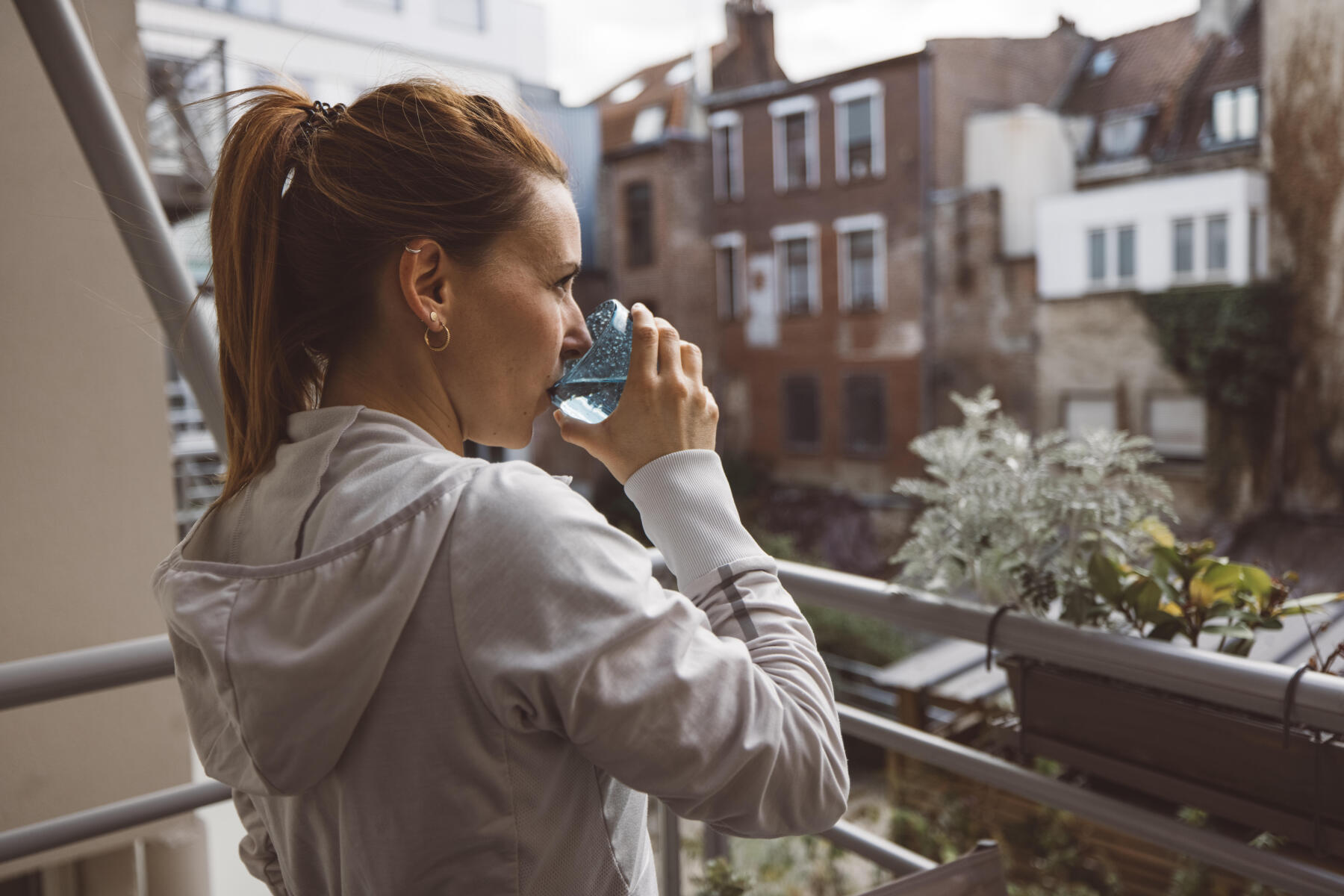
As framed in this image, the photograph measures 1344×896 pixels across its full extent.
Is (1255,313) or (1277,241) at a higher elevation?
(1277,241)

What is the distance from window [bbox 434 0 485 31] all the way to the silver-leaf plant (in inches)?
531

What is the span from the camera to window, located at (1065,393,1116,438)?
38.8 ft

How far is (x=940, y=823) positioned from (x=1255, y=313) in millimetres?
9864

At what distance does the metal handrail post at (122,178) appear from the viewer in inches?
39.9

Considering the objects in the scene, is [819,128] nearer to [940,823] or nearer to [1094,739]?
Answer: [940,823]

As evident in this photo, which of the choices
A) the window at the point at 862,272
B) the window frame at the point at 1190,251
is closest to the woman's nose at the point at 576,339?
the window frame at the point at 1190,251

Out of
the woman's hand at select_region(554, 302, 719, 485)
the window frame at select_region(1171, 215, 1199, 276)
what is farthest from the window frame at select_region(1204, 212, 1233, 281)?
the woman's hand at select_region(554, 302, 719, 485)

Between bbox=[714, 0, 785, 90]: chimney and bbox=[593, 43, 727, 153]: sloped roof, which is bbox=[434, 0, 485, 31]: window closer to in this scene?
bbox=[593, 43, 727, 153]: sloped roof

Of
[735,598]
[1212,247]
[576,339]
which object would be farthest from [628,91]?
[735,598]

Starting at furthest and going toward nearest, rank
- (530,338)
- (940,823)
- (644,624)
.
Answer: (940,823) → (530,338) → (644,624)

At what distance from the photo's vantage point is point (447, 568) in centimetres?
44

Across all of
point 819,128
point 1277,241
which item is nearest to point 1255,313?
point 1277,241

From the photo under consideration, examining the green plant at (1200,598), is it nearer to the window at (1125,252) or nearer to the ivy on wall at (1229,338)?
the ivy on wall at (1229,338)

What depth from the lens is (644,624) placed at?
1.39ft
